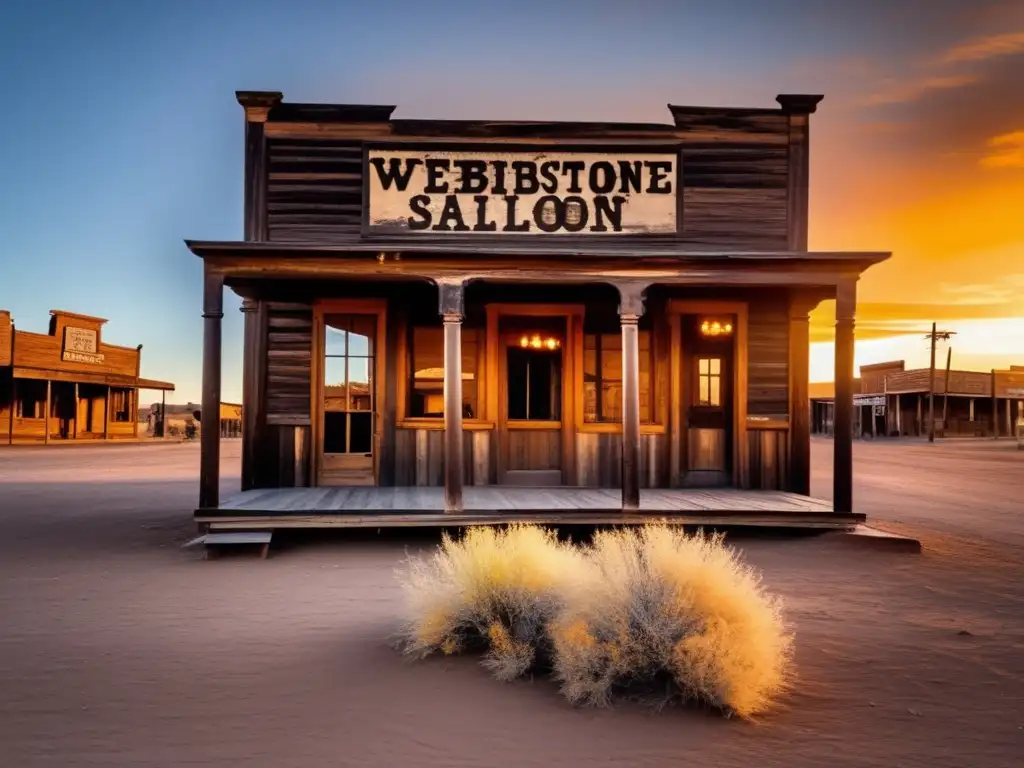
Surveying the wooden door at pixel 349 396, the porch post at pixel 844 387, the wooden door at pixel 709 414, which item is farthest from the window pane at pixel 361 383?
the porch post at pixel 844 387

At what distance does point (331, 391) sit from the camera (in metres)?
11.3

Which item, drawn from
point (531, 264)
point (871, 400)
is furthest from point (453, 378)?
point (871, 400)

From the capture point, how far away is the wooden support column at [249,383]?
11.0 m

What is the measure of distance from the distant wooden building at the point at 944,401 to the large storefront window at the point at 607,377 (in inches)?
1654

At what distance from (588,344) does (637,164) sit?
2.58 m

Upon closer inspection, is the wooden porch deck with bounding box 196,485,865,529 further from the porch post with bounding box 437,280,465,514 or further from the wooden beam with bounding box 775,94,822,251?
the wooden beam with bounding box 775,94,822,251

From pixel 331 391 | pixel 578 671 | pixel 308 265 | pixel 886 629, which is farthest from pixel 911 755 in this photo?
pixel 331 391

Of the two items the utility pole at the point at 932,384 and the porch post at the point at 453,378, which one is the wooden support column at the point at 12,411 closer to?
the porch post at the point at 453,378

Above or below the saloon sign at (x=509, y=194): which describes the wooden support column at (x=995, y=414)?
below

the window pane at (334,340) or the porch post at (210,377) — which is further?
the window pane at (334,340)

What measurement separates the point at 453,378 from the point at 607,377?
2.99 metres

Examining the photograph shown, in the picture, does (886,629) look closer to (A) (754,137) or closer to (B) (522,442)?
(B) (522,442)

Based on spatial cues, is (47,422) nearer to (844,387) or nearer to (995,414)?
(844,387)

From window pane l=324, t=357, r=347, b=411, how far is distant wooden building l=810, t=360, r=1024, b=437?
44601mm
